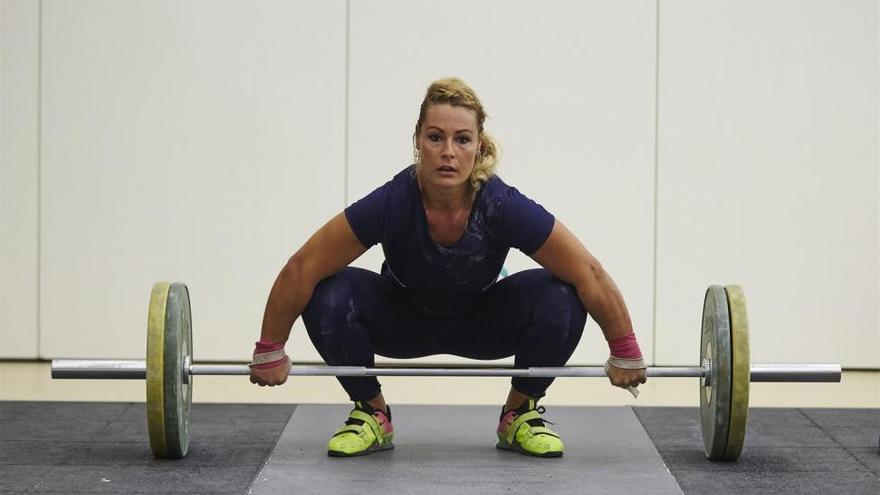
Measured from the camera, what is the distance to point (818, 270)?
5.05 m

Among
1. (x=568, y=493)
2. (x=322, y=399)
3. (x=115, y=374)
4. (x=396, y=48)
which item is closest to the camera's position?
(x=568, y=493)

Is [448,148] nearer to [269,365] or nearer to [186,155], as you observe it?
[269,365]

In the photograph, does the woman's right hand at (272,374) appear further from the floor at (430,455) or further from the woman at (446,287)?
the floor at (430,455)

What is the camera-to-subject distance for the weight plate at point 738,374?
10.3 ft

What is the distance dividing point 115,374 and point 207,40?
2.07 meters

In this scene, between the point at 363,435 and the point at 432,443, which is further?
the point at 432,443

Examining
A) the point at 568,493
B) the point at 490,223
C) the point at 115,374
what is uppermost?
the point at 490,223

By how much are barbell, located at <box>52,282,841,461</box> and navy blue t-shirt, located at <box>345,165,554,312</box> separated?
0.84 feet

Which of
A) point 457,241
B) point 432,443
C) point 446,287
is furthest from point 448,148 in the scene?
point 432,443

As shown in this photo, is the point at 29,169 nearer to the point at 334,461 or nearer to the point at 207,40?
the point at 207,40

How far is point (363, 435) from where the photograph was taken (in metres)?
3.38

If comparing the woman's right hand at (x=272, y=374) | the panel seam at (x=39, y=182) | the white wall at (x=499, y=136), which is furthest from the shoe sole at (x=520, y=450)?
the panel seam at (x=39, y=182)

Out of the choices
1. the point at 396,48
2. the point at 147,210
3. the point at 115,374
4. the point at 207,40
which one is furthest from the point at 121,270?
the point at 115,374

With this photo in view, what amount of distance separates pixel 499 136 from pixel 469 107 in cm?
192
